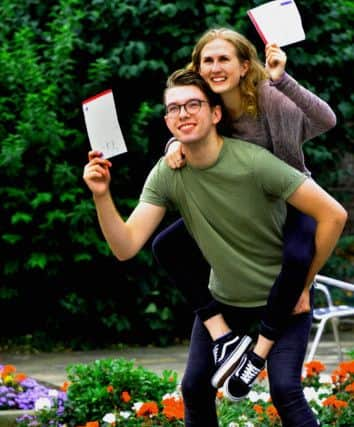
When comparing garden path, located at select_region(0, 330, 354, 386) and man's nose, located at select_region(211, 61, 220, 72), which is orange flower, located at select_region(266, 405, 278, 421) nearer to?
man's nose, located at select_region(211, 61, 220, 72)

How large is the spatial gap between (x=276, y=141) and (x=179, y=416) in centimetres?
A: 188

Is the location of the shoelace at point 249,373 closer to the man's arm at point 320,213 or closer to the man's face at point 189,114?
the man's arm at point 320,213

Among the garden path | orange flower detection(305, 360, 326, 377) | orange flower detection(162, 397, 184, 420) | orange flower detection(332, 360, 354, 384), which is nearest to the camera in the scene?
orange flower detection(162, 397, 184, 420)

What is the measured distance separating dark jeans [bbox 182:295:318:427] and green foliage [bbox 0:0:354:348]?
15.9 feet

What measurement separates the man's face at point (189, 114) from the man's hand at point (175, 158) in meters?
0.10

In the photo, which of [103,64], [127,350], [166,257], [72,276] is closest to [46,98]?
[103,64]

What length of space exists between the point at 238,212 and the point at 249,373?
1.89 ft

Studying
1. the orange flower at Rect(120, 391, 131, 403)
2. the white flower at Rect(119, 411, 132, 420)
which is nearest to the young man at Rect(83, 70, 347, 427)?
the white flower at Rect(119, 411, 132, 420)

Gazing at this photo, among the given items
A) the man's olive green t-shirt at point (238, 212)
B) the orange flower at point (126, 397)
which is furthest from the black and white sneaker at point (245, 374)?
the orange flower at point (126, 397)

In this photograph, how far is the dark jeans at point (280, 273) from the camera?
14.3 feet

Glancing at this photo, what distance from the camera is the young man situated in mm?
4359

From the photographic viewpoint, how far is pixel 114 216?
4.46m

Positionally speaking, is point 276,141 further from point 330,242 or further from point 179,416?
point 179,416

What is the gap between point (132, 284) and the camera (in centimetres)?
1005
